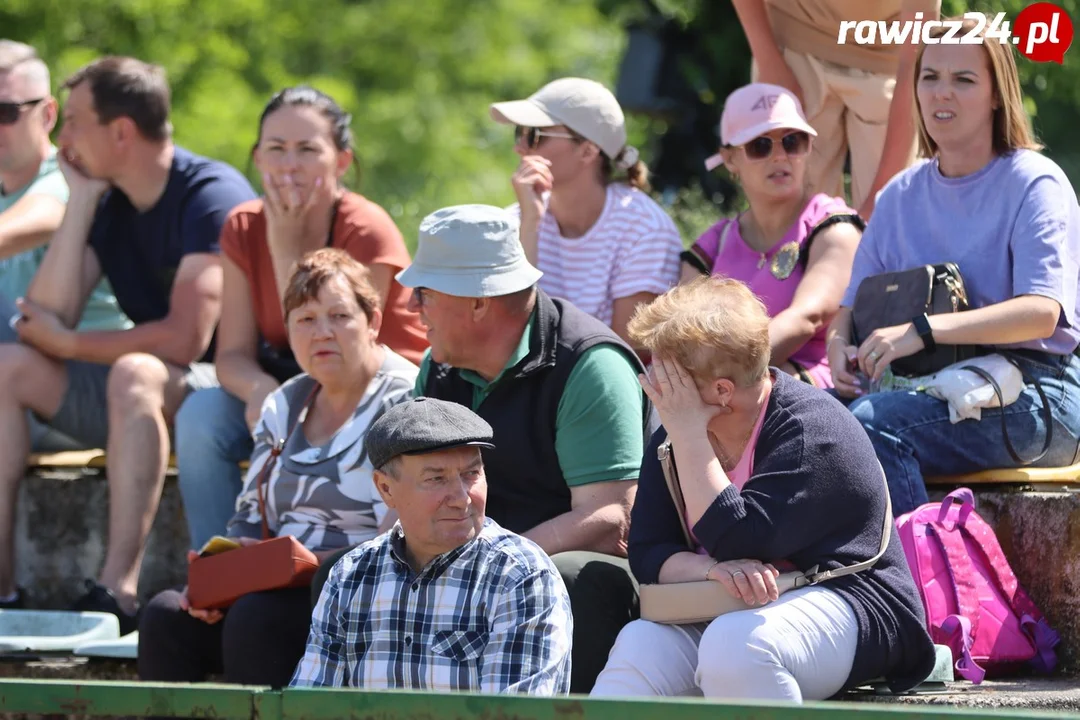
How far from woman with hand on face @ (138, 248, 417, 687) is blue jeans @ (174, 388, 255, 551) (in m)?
0.49

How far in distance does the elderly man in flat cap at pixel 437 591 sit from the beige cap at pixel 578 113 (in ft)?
6.55

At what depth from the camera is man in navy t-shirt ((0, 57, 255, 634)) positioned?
5.16 meters

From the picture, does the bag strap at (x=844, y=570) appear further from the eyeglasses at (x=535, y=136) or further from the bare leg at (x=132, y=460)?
the bare leg at (x=132, y=460)

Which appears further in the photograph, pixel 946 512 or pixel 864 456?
pixel 946 512

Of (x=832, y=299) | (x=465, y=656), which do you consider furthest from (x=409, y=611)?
(x=832, y=299)

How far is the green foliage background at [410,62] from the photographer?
8.75 m

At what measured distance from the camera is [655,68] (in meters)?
9.02

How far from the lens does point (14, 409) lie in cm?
534

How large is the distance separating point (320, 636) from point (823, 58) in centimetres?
317

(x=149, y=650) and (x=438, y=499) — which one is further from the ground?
(x=438, y=499)

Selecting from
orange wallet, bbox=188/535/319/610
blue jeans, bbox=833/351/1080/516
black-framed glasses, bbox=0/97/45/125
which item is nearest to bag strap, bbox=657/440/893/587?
blue jeans, bbox=833/351/1080/516

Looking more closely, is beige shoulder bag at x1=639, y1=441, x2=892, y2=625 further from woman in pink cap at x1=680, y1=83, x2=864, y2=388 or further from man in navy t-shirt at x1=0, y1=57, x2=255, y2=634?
man in navy t-shirt at x1=0, y1=57, x2=255, y2=634

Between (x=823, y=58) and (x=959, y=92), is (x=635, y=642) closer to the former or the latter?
(x=959, y=92)

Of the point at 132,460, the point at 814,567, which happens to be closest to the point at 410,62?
the point at 132,460
